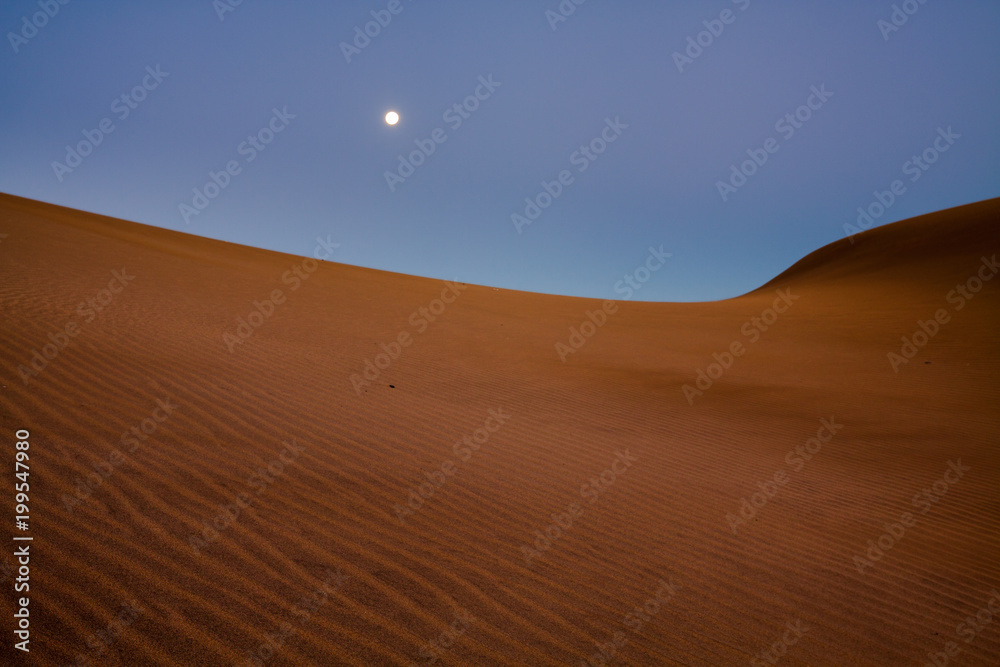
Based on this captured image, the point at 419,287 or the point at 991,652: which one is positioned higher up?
the point at 419,287

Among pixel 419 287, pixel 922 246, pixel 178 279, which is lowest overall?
pixel 178 279

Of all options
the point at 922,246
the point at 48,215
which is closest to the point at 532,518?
the point at 48,215

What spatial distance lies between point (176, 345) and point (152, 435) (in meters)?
3.87

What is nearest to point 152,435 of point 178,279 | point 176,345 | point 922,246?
point 176,345

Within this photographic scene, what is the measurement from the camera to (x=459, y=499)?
4.44 m

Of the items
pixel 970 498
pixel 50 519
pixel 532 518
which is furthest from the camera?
pixel 970 498

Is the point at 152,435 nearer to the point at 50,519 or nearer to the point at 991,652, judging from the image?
the point at 50,519

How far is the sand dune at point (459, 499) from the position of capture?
2.75m

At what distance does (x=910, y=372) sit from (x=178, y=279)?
18.3 m

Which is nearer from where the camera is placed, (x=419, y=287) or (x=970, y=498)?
(x=970, y=498)

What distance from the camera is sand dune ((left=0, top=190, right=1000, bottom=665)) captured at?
275cm

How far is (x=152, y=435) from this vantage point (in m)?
4.55

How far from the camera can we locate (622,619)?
313 centimetres

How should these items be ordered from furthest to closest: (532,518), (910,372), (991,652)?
(910,372) < (532,518) < (991,652)
